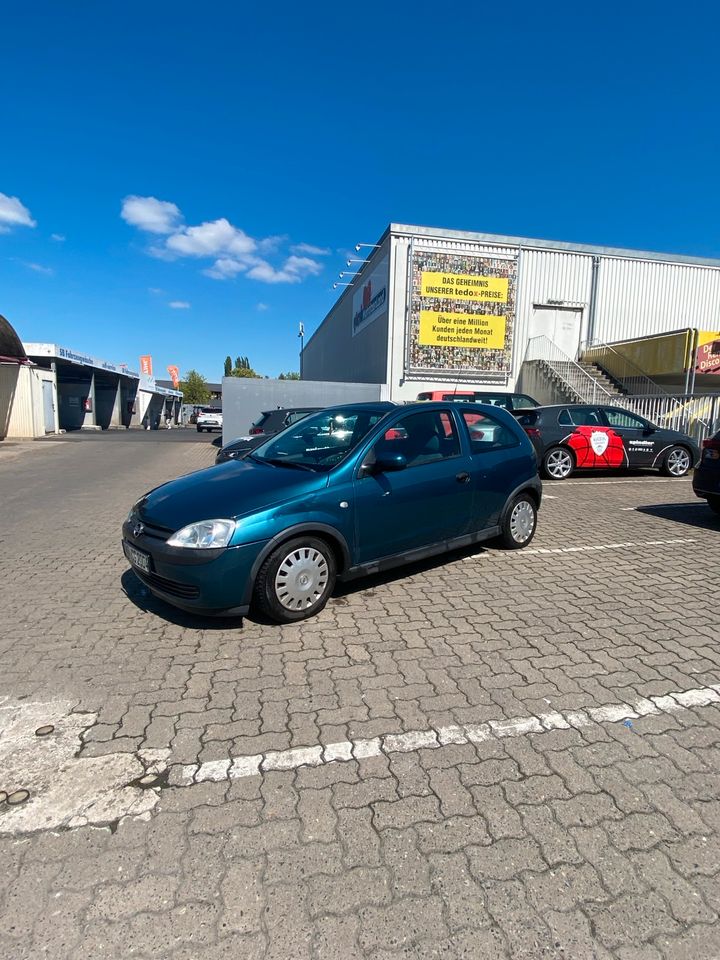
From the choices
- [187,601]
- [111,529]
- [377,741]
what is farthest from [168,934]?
[111,529]

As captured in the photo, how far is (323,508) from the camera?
3633 mm

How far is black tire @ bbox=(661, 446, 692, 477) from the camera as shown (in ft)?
36.3

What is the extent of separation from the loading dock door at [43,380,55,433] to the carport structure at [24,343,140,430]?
133 cm

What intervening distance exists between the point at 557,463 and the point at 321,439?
7338mm

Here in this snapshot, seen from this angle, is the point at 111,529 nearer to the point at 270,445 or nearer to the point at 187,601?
the point at 270,445

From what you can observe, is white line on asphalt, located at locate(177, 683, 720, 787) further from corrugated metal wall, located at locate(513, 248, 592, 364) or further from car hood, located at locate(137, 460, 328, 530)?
corrugated metal wall, located at locate(513, 248, 592, 364)

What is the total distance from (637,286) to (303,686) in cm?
2379

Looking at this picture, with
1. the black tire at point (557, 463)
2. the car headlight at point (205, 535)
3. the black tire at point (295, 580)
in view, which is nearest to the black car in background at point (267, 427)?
the black tire at point (557, 463)

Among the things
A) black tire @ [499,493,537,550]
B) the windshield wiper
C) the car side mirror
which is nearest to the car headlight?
the windshield wiper

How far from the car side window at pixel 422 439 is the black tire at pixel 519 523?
1.11 meters

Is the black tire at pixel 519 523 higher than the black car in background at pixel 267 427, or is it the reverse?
the black car in background at pixel 267 427

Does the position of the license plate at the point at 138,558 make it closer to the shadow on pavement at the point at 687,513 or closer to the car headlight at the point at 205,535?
the car headlight at the point at 205,535

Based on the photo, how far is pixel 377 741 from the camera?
8.10 ft

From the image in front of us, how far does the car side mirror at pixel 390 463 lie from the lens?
3.83m
